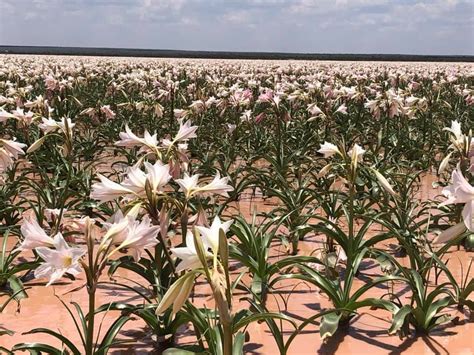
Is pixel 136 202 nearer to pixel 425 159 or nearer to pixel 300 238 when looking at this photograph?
pixel 300 238

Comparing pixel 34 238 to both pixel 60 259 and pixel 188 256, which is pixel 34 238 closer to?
Result: pixel 60 259

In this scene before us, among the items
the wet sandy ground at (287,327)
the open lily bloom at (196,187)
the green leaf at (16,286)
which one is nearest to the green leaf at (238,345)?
the wet sandy ground at (287,327)

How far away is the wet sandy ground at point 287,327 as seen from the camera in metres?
3.31

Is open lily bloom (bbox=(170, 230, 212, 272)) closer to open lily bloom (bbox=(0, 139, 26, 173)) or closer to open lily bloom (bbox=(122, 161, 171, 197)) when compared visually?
open lily bloom (bbox=(122, 161, 171, 197))

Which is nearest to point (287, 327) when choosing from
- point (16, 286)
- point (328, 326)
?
point (328, 326)

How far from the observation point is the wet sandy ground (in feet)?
10.9

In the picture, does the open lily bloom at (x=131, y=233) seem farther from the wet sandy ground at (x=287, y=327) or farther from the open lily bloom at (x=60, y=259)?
the wet sandy ground at (x=287, y=327)

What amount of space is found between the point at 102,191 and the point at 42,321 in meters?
1.52

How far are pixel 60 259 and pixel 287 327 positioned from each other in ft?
6.01

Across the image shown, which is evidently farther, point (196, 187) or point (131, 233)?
point (196, 187)

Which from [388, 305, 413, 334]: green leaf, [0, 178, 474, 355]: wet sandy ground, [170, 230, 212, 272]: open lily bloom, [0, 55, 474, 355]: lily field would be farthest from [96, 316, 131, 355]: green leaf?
[388, 305, 413, 334]: green leaf

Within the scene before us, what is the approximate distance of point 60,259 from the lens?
2.11m

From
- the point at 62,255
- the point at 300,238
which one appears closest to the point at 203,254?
the point at 62,255

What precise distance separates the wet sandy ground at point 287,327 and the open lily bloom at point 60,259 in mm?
1024
